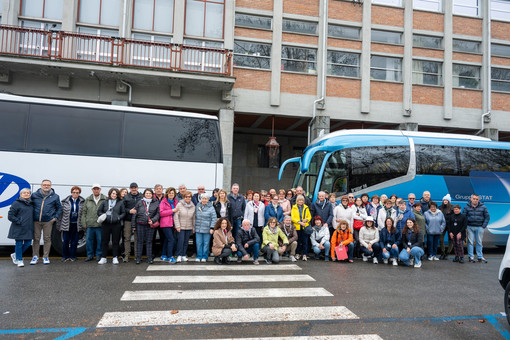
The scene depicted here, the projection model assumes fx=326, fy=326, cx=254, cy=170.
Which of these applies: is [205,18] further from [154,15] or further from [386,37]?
[386,37]

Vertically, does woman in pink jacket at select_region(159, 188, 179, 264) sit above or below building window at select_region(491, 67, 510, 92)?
below

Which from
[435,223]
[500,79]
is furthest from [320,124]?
[500,79]

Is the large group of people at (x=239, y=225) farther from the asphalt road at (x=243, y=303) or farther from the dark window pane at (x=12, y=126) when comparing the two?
the dark window pane at (x=12, y=126)

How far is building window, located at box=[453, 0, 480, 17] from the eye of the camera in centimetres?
2014

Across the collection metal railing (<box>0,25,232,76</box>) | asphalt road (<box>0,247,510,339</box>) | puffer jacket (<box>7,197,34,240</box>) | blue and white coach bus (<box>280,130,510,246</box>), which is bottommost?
asphalt road (<box>0,247,510,339</box>)

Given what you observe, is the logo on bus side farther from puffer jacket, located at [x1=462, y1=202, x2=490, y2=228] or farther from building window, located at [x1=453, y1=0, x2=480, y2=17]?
building window, located at [x1=453, y1=0, x2=480, y2=17]

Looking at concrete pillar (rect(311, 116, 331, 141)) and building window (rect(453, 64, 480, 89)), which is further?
building window (rect(453, 64, 480, 89))

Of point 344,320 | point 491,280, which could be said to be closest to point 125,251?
point 344,320

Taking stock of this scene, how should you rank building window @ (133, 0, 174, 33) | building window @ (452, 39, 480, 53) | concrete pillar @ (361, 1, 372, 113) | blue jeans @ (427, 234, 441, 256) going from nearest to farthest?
blue jeans @ (427, 234, 441, 256) → building window @ (133, 0, 174, 33) → concrete pillar @ (361, 1, 372, 113) → building window @ (452, 39, 480, 53)

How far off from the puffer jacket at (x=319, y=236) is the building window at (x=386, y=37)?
48.6 feet

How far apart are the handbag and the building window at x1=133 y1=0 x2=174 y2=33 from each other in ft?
46.5

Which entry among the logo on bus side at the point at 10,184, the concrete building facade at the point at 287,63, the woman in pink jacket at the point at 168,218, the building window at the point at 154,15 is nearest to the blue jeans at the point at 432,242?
the woman in pink jacket at the point at 168,218

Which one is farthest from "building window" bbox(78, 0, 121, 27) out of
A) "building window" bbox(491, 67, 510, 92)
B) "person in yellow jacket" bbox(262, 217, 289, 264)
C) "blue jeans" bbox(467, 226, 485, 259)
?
"building window" bbox(491, 67, 510, 92)

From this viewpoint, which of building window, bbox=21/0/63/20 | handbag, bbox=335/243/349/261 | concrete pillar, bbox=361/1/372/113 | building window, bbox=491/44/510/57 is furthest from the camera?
building window, bbox=491/44/510/57
